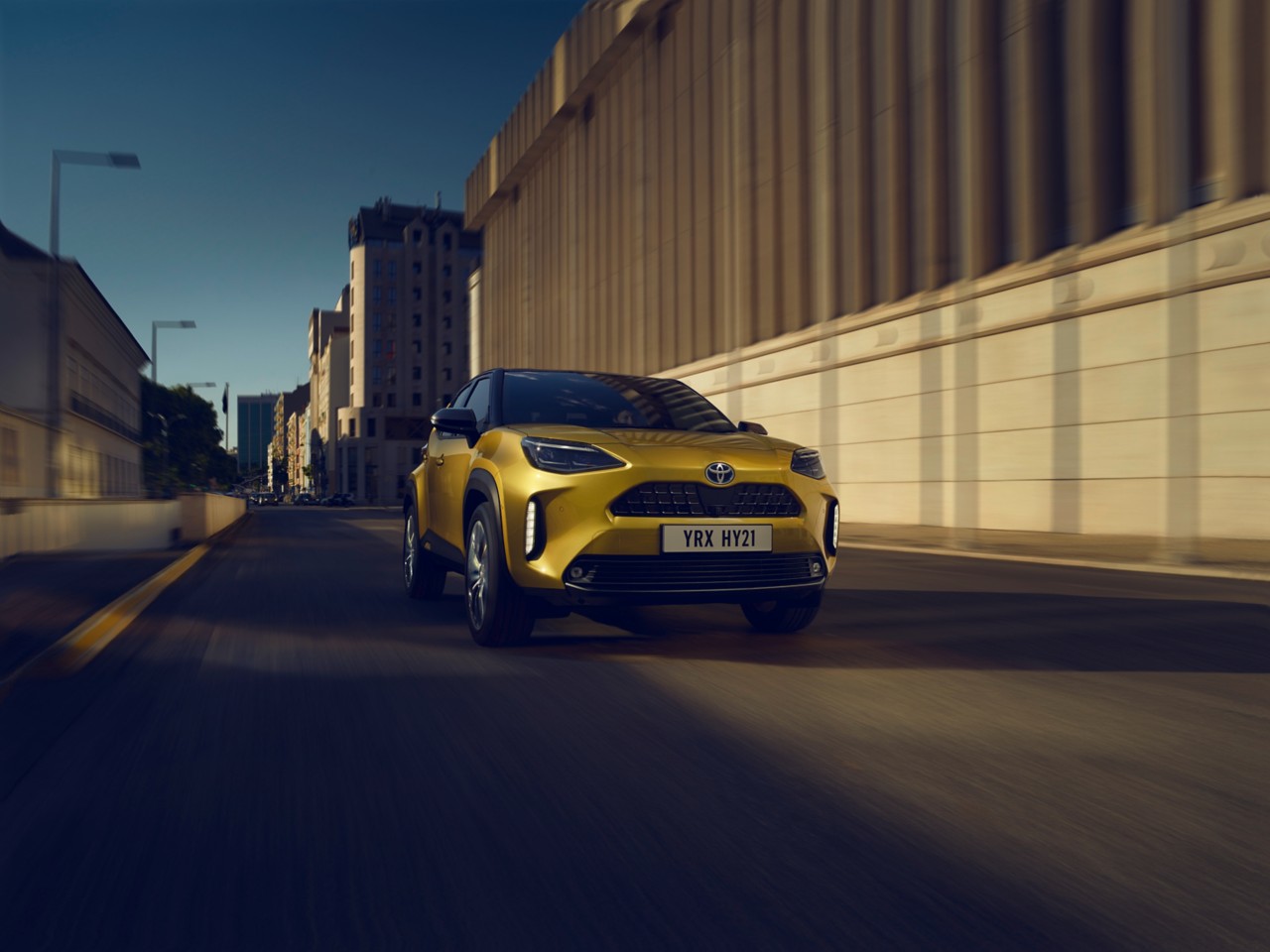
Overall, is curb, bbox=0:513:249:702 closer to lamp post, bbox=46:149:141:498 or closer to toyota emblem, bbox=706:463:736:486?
toyota emblem, bbox=706:463:736:486

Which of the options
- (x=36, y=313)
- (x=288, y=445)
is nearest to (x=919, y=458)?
(x=36, y=313)

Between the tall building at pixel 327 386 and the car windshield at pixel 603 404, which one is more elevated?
the tall building at pixel 327 386

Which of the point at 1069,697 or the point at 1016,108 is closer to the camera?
the point at 1069,697

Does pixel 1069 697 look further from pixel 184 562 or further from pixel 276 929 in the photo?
pixel 184 562

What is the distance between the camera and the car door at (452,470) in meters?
6.53

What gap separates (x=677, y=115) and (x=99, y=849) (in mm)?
34992

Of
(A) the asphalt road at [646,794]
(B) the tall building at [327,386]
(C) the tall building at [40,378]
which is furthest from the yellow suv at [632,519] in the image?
(B) the tall building at [327,386]

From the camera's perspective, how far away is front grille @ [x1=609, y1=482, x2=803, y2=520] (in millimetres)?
5168

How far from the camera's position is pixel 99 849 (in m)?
2.70

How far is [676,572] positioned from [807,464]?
3.37 ft

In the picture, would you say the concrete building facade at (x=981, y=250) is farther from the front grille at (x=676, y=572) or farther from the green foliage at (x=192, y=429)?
the green foliage at (x=192, y=429)

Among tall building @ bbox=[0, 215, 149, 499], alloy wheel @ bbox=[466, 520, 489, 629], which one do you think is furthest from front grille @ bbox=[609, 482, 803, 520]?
tall building @ bbox=[0, 215, 149, 499]

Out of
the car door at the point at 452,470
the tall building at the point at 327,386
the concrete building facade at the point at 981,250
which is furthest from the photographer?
the tall building at the point at 327,386

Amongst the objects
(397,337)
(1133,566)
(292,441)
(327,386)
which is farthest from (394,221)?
(1133,566)
